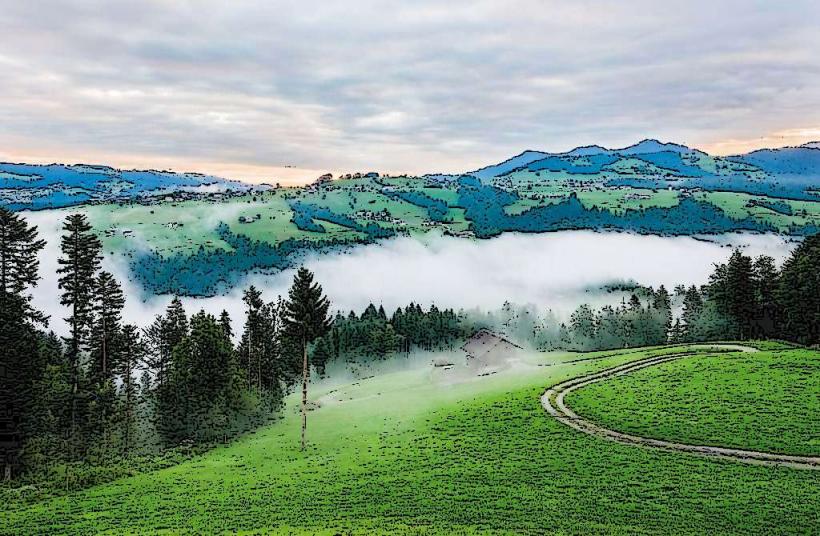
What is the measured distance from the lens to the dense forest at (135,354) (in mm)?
51531

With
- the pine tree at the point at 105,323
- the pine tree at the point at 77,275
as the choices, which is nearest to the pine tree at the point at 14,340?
the pine tree at the point at 77,275

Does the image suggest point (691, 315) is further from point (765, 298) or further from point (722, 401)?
point (722, 401)

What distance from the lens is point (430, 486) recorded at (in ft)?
135

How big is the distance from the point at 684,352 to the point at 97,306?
7522 centimetres

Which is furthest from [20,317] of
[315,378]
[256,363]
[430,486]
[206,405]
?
[315,378]

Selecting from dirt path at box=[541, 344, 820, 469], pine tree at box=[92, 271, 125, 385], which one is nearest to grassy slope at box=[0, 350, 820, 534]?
dirt path at box=[541, 344, 820, 469]

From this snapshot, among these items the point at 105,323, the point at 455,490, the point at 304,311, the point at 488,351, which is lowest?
the point at 455,490

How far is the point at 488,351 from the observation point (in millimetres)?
110812

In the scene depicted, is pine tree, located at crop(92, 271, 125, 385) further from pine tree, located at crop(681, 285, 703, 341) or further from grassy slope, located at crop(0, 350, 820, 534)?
pine tree, located at crop(681, 285, 703, 341)

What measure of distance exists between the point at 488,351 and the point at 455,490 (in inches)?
2836

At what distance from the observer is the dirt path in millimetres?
43062

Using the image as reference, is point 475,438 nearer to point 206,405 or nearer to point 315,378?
point 206,405

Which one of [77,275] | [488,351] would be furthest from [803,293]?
[77,275]

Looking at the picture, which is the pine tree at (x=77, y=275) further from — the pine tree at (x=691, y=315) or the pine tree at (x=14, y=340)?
the pine tree at (x=691, y=315)
